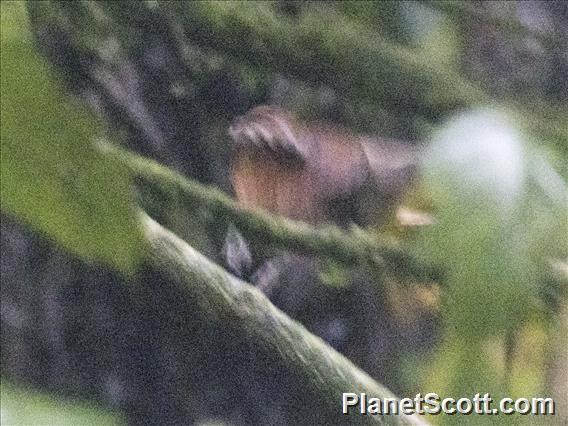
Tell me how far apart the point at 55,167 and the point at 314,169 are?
218 millimetres

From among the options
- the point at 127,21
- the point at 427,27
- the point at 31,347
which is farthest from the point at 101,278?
the point at 427,27

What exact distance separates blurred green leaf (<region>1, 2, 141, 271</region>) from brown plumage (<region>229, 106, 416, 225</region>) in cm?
11

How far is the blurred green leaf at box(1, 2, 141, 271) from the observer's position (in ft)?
1.95

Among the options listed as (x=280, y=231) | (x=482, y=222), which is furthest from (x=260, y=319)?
(x=482, y=222)

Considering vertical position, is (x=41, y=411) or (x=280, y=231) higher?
(x=280, y=231)

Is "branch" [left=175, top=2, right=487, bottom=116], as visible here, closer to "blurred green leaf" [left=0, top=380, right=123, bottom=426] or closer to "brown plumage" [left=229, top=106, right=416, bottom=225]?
"brown plumage" [left=229, top=106, right=416, bottom=225]

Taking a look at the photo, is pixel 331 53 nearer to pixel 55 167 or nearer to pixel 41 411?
pixel 55 167

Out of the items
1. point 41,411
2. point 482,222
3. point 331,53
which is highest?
point 331,53

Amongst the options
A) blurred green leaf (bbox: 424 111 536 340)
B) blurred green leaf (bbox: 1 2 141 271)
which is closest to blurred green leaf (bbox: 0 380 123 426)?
blurred green leaf (bbox: 1 2 141 271)

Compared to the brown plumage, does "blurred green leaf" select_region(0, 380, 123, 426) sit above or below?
below

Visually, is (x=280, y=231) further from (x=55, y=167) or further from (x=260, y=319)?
(x=55, y=167)

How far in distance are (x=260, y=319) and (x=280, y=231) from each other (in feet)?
0.23

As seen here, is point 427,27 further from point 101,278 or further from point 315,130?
point 101,278

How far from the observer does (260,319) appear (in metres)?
0.57
